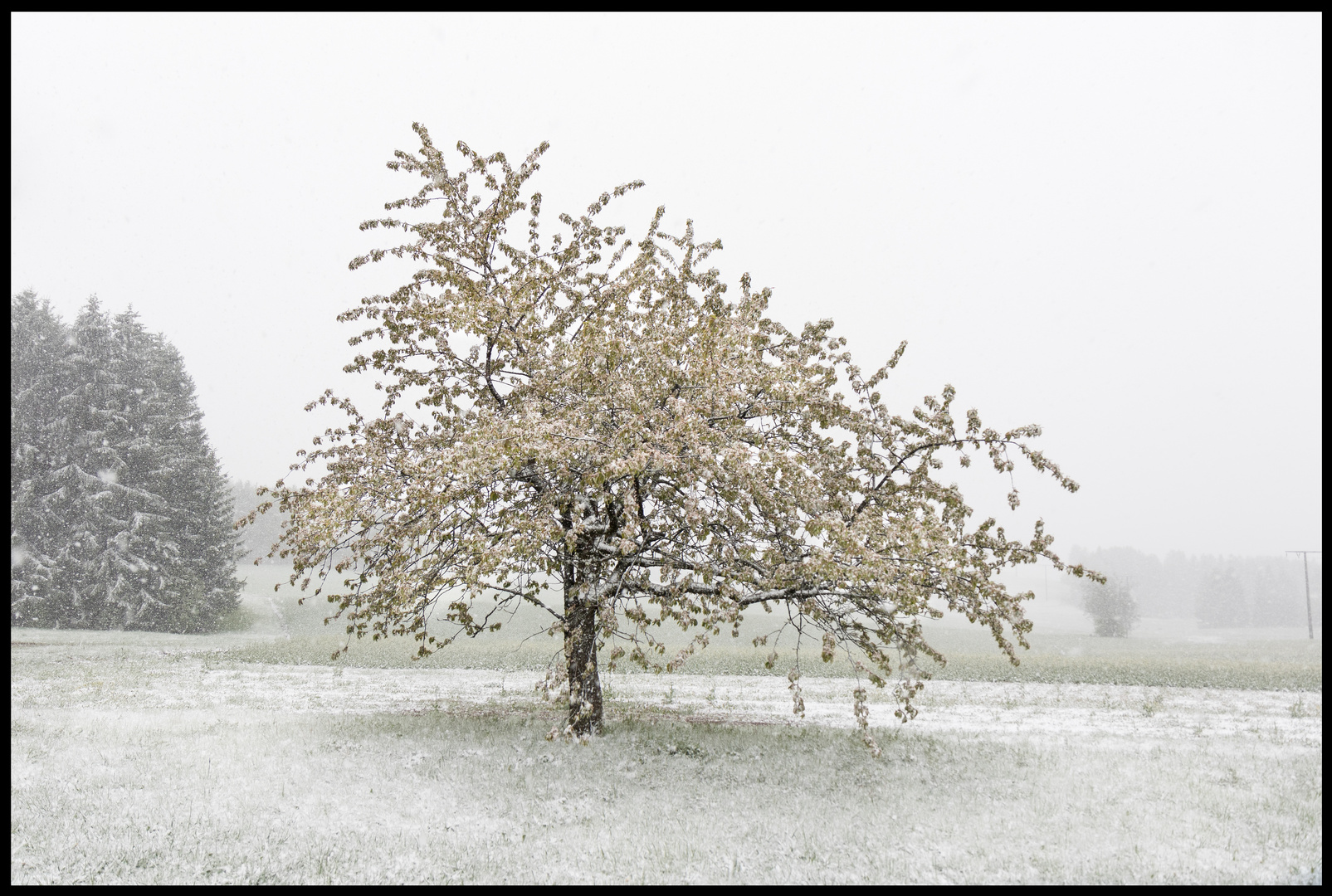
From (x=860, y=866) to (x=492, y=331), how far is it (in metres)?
7.21

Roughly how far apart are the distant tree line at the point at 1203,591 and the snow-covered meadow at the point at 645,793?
48987mm

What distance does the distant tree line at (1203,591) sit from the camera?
58062 mm

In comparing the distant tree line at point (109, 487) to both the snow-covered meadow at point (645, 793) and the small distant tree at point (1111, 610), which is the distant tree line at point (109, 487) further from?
the small distant tree at point (1111, 610)

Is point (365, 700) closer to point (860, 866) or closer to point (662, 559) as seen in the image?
point (662, 559)

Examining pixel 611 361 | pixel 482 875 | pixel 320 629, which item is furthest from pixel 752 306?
pixel 320 629

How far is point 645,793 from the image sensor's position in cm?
838

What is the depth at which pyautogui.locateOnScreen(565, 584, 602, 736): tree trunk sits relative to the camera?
9375mm

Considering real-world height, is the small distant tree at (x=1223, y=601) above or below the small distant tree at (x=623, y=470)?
below

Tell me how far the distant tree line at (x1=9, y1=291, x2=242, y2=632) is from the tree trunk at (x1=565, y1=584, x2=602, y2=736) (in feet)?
88.6

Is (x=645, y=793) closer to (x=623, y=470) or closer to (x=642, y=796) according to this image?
(x=642, y=796)

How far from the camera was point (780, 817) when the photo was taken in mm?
7758

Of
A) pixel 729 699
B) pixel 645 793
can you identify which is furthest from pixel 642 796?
pixel 729 699

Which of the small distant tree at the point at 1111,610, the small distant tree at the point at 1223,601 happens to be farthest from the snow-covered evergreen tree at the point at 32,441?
the small distant tree at the point at 1223,601

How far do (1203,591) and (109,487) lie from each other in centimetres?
10879
